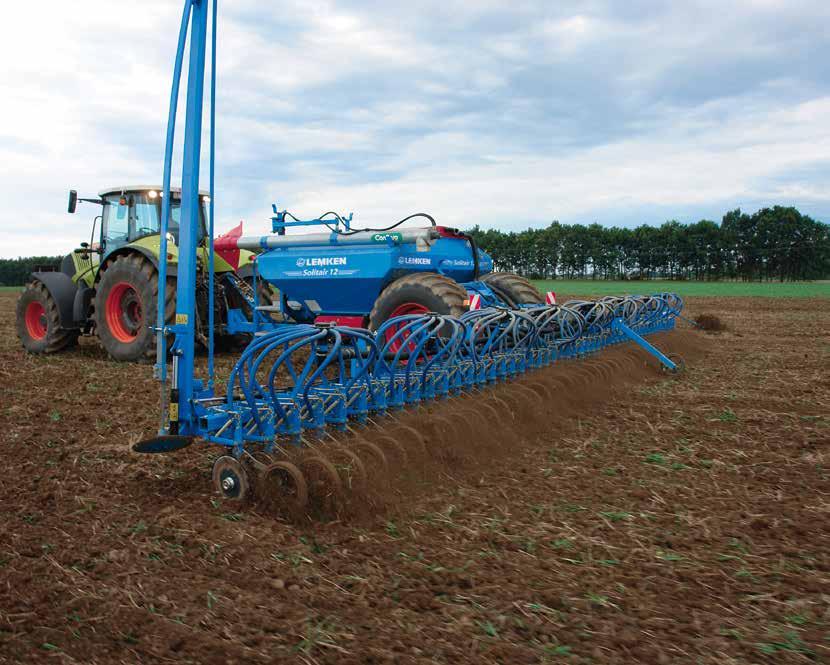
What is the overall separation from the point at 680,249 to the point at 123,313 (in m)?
58.4

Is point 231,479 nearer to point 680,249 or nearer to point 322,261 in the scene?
point 322,261

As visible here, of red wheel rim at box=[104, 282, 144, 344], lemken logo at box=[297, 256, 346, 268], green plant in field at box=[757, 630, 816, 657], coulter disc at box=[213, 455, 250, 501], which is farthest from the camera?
red wheel rim at box=[104, 282, 144, 344]

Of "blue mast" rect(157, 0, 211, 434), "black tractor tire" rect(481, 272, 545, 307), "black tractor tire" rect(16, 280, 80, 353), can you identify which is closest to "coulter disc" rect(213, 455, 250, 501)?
"blue mast" rect(157, 0, 211, 434)

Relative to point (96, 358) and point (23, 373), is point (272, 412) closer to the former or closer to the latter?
point (23, 373)

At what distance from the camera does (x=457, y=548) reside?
318cm

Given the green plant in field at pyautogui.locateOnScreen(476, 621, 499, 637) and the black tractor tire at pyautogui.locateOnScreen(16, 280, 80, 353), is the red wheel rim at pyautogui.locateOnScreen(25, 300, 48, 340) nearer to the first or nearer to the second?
the black tractor tire at pyautogui.locateOnScreen(16, 280, 80, 353)

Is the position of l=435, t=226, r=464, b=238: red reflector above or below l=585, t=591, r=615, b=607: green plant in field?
above

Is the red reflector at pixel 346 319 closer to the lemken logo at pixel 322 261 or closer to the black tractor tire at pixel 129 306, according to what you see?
the lemken logo at pixel 322 261

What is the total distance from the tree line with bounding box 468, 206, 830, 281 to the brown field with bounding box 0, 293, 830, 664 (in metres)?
53.8

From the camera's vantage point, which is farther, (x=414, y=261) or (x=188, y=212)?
(x=414, y=261)

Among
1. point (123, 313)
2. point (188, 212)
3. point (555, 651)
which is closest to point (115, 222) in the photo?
point (123, 313)

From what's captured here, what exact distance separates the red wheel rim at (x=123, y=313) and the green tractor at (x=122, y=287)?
0.01 metres

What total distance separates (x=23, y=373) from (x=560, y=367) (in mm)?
6186

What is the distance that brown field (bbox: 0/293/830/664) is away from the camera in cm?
240
